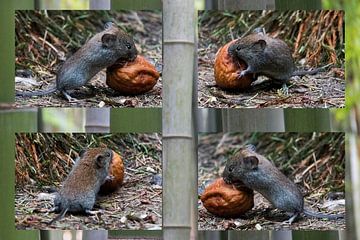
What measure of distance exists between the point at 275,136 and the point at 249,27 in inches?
10.2

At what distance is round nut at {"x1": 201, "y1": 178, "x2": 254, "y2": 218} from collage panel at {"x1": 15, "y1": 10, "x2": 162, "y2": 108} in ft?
0.76

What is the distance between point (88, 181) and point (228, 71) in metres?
0.41

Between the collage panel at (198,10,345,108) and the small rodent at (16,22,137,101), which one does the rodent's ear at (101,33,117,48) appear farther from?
the collage panel at (198,10,345,108)

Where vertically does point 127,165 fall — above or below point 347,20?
below

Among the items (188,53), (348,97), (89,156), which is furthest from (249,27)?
(89,156)

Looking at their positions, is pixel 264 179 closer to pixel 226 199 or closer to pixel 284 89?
pixel 226 199

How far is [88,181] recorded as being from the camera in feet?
7.20

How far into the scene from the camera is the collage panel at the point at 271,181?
7.16 feet

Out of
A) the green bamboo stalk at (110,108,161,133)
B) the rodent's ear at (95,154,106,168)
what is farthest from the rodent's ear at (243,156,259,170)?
the rodent's ear at (95,154,106,168)

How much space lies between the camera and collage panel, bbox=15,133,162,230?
7.18 ft

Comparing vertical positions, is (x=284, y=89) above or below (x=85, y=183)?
above

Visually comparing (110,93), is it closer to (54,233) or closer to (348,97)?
(54,233)

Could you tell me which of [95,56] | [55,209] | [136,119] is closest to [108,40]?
[95,56]

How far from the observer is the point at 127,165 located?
86.9 inches
